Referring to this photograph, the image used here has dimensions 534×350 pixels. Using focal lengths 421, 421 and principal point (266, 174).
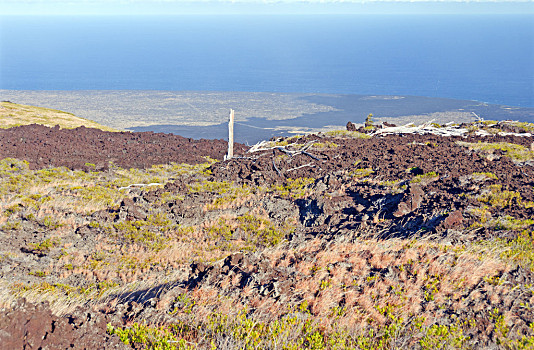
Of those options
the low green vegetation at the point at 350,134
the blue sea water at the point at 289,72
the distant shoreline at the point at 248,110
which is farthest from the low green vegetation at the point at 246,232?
the blue sea water at the point at 289,72

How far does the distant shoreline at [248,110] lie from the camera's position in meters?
57.5

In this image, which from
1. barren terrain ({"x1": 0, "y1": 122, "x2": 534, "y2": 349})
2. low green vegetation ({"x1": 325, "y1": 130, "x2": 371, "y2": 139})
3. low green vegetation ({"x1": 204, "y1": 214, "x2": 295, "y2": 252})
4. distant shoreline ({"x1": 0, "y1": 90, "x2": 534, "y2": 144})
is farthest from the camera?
distant shoreline ({"x1": 0, "y1": 90, "x2": 534, "y2": 144})

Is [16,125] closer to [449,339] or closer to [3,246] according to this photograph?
[3,246]

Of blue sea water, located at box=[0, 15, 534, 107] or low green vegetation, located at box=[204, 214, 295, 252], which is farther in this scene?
blue sea water, located at box=[0, 15, 534, 107]

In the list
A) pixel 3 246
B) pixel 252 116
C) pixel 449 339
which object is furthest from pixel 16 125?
pixel 252 116

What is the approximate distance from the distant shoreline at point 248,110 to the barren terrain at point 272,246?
103 ft

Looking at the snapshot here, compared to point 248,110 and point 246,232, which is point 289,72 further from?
point 246,232

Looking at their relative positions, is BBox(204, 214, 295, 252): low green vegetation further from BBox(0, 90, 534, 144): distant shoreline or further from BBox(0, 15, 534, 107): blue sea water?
BBox(0, 15, 534, 107): blue sea water

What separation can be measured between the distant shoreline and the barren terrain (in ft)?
103

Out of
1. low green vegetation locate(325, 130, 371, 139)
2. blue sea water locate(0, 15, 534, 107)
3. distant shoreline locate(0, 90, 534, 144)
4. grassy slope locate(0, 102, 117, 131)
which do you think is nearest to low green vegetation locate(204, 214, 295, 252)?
low green vegetation locate(325, 130, 371, 139)

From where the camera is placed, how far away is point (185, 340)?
605 centimetres

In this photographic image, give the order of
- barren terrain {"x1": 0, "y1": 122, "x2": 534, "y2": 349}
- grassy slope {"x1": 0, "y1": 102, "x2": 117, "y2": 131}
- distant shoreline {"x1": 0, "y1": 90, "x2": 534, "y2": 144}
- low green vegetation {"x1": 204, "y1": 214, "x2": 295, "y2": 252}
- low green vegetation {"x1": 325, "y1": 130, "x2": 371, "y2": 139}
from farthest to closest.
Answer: distant shoreline {"x1": 0, "y1": 90, "x2": 534, "y2": 144} < grassy slope {"x1": 0, "y1": 102, "x2": 117, "y2": 131} < low green vegetation {"x1": 325, "y1": 130, "x2": 371, "y2": 139} < low green vegetation {"x1": 204, "y1": 214, "x2": 295, "y2": 252} < barren terrain {"x1": 0, "y1": 122, "x2": 534, "y2": 349}

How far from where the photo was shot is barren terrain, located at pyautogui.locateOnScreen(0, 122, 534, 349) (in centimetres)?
638

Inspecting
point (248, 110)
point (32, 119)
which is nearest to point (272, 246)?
point (32, 119)
